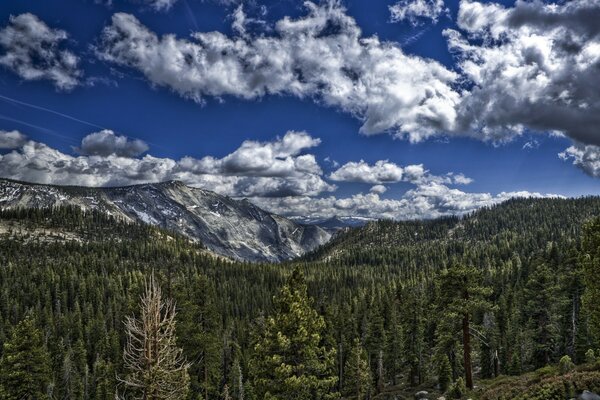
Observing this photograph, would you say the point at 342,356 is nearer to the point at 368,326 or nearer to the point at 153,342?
the point at 368,326

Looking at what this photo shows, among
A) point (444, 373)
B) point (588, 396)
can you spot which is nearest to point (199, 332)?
point (588, 396)

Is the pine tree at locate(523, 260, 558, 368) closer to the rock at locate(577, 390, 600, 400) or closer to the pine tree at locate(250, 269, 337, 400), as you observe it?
the rock at locate(577, 390, 600, 400)

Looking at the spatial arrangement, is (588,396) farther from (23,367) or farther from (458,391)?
(23,367)

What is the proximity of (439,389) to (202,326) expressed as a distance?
35.7m

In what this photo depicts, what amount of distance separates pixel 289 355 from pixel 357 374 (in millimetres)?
30053

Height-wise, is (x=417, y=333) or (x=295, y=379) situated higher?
(x=295, y=379)

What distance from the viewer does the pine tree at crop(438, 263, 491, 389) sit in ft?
111

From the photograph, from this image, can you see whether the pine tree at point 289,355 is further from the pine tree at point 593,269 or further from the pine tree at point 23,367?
the pine tree at point 593,269

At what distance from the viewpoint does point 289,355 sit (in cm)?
2344

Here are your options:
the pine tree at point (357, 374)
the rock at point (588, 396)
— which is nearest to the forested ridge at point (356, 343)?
the pine tree at point (357, 374)

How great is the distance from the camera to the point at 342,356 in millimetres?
75250

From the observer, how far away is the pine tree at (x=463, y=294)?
33.8 m

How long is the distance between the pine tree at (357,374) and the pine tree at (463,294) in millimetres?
16193

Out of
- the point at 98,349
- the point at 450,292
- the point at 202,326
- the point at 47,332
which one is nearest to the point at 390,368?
the point at 450,292
